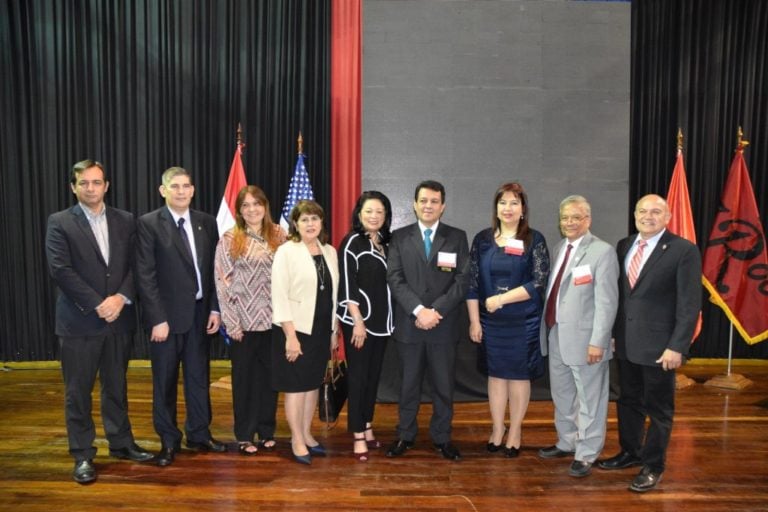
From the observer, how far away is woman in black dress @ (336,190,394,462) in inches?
131

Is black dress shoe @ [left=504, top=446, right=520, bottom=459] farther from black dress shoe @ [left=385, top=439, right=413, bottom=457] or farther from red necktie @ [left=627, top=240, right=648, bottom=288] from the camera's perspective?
red necktie @ [left=627, top=240, right=648, bottom=288]

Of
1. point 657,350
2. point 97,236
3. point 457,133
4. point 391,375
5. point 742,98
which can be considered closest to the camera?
point 657,350

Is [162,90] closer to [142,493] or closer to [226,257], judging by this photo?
[226,257]

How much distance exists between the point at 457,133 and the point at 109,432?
Result: 391 centimetres

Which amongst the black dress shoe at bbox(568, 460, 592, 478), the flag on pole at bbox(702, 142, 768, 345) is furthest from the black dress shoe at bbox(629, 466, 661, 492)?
the flag on pole at bbox(702, 142, 768, 345)

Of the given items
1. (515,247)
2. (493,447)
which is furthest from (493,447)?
(515,247)

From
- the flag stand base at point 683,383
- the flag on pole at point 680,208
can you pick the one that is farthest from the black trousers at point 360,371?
the flag on pole at point 680,208

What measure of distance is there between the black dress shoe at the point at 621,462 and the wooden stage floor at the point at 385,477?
0.14 ft

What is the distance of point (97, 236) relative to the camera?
3.20m

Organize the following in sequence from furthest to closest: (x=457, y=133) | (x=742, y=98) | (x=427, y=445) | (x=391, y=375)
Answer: (x=742, y=98), (x=457, y=133), (x=391, y=375), (x=427, y=445)

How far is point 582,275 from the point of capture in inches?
123

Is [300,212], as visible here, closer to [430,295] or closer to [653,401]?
[430,295]

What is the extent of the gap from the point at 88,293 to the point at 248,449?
49.4 inches

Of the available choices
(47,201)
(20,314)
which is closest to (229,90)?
(47,201)
